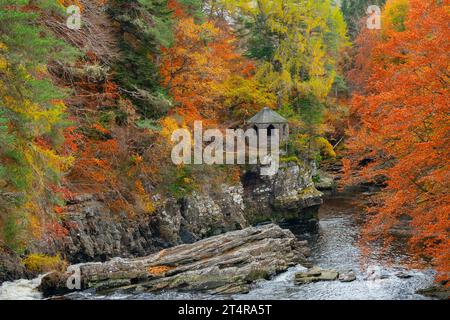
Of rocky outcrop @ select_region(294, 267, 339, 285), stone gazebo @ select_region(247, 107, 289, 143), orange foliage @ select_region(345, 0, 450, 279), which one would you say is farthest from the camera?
stone gazebo @ select_region(247, 107, 289, 143)

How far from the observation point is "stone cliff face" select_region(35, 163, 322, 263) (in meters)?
20.0

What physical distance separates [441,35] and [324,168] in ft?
95.7

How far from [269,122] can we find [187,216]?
33.7 ft

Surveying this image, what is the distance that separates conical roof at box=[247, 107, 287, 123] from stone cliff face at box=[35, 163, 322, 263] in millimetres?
3558

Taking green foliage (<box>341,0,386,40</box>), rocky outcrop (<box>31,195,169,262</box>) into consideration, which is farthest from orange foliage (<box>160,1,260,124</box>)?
green foliage (<box>341,0,386,40</box>)

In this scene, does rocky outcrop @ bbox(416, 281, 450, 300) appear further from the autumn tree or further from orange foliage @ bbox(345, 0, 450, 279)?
the autumn tree

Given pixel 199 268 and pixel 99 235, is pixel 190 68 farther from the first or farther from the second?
pixel 199 268

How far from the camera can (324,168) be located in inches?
1700

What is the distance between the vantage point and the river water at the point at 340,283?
17.0 metres

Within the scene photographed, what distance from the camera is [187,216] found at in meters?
24.8

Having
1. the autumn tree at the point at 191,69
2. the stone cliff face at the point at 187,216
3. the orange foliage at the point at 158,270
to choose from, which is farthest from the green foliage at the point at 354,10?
the orange foliage at the point at 158,270
